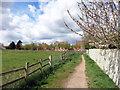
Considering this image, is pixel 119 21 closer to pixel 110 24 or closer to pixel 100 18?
pixel 110 24

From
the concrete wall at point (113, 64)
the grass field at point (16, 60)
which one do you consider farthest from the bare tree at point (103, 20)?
the grass field at point (16, 60)

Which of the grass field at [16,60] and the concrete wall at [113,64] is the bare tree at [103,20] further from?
the grass field at [16,60]

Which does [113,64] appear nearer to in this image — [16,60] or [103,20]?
[103,20]

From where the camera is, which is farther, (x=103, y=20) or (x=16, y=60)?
(x=16, y=60)

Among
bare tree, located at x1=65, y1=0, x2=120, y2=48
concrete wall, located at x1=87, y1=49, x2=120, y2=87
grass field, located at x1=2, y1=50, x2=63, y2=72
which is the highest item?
bare tree, located at x1=65, y1=0, x2=120, y2=48

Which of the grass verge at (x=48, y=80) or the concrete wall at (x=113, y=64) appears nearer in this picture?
the grass verge at (x=48, y=80)

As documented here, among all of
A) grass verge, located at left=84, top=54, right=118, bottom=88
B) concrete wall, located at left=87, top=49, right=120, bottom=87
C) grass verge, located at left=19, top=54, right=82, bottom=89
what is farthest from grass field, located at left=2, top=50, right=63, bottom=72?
concrete wall, located at left=87, top=49, right=120, bottom=87

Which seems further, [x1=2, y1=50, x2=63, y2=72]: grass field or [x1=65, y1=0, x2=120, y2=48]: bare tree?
[x1=2, y1=50, x2=63, y2=72]: grass field

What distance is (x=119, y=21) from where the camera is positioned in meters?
5.45

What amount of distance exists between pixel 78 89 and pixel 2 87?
3.73m

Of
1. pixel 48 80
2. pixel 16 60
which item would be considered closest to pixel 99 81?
pixel 48 80

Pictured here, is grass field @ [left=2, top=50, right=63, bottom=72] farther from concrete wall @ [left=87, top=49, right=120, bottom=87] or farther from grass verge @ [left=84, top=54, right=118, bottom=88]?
concrete wall @ [left=87, top=49, right=120, bottom=87]

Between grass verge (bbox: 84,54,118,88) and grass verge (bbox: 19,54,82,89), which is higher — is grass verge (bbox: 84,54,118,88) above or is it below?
below

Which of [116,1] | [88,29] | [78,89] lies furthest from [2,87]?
[116,1]
